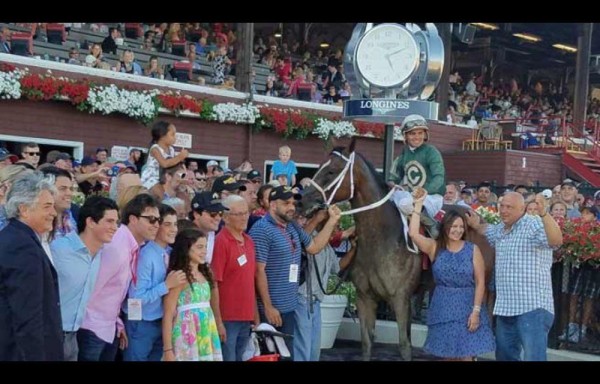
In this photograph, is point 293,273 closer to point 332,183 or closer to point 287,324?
point 287,324

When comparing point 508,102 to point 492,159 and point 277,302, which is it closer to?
point 492,159

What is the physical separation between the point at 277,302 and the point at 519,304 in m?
2.01

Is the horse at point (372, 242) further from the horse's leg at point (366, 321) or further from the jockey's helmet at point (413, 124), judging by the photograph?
the jockey's helmet at point (413, 124)

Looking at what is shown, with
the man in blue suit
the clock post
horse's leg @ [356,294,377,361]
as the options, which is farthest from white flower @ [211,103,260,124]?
the man in blue suit

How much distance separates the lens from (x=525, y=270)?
7.12 m

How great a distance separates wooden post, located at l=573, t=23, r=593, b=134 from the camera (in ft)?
91.7

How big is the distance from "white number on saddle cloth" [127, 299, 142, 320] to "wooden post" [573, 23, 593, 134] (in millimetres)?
24319

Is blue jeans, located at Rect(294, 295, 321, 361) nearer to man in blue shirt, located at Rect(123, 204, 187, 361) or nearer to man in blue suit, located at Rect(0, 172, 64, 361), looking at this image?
man in blue shirt, located at Rect(123, 204, 187, 361)

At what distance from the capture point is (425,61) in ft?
39.9

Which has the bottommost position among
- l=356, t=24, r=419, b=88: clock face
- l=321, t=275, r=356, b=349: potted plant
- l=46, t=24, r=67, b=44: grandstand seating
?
l=321, t=275, r=356, b=349: potted plant

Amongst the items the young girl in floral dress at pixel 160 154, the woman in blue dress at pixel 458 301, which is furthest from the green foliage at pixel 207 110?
the woman in blue dress at pixel 458 301

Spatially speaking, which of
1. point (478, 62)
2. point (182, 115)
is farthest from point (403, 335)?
point (478, 62)

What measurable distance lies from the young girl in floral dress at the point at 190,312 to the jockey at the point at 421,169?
2815mm

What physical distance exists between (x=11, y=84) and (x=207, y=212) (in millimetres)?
10602
